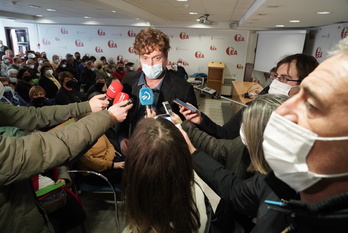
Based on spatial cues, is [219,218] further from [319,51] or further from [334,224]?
[319,51]

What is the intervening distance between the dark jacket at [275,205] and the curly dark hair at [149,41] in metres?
0.79

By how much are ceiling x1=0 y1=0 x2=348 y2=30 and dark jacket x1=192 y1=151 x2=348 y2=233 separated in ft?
13.2

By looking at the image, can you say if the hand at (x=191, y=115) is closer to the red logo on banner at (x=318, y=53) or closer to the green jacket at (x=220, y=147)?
the green jacket at (x=220, y=147)

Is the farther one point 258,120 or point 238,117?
point 238,117

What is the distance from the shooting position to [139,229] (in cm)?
77

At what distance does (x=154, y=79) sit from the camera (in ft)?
5.27

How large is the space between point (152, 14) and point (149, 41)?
5.98m

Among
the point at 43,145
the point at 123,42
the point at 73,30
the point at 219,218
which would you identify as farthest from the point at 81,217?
the point at 73,30

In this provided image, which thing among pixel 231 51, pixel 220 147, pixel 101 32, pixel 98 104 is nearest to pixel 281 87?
pixel 220 147

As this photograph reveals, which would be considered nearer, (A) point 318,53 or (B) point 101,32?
(A) point 318,53

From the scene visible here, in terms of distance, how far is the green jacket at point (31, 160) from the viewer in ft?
2.79

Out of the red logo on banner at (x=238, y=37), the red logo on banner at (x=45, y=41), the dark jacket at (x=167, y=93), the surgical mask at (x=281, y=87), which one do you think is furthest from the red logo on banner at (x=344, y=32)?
the red logo on banner at (x=45, y=41)

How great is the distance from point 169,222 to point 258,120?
23.0 inches

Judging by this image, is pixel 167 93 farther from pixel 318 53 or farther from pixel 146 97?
pixel 318 53
